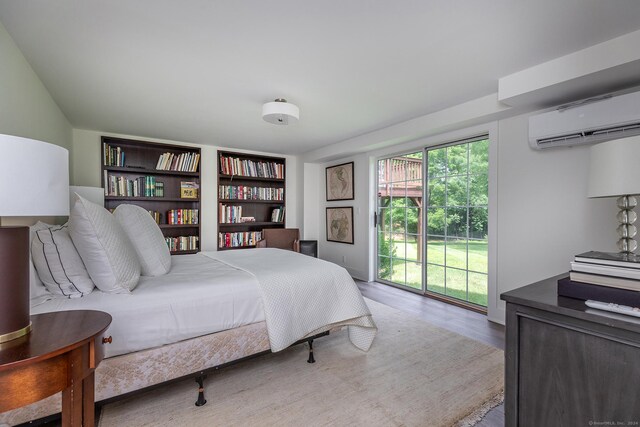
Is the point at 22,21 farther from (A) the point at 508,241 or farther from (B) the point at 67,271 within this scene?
(A) the point at 508,241

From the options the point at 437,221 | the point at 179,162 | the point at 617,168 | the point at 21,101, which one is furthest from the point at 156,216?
the point at 617,168

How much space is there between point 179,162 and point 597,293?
4.73 metres

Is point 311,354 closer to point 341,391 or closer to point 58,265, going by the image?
point 341,391

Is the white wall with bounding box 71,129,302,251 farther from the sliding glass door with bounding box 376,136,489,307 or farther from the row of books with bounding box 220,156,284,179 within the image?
the sliding glass door with bounding box 376,136,489,307

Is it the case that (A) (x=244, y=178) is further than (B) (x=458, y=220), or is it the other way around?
(A) (x=244, y=178)

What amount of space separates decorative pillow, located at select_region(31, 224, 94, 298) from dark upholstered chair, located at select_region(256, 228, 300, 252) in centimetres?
320

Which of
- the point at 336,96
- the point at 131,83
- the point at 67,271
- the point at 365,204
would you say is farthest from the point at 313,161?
the point at 67,271

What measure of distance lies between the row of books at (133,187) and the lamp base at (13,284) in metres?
3.52

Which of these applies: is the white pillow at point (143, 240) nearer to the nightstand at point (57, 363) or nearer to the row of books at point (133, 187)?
the nightstand at point (57, 363)

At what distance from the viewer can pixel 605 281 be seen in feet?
3.66

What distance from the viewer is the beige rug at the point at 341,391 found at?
1.56m

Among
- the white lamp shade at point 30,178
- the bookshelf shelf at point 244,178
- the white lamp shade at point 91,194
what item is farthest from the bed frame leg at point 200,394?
the bookshelf shelf at point 244,178

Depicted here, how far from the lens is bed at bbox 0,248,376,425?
4.74ft

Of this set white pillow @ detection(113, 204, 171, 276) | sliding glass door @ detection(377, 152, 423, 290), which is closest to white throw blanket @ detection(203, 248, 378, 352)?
white pillow @ detection(113, 204, 171, 276)
